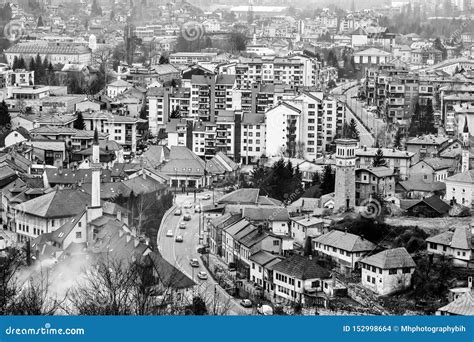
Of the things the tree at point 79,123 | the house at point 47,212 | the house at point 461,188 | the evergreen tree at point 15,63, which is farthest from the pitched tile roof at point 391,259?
the evergreen tree at point 15,63

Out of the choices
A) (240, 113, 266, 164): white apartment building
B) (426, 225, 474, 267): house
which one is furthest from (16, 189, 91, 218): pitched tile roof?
(240, 113, 266, 164): white apartment building

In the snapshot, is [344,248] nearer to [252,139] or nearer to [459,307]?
[459,307]

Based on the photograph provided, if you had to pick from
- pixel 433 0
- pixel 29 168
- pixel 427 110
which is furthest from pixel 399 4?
pixel 29 168

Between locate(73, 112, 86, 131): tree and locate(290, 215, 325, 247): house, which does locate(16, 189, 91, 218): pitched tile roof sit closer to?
locate(290, 215, 325, 247): house

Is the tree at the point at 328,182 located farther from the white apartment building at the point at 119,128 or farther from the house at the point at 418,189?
the white apartment building at the point at 119,128

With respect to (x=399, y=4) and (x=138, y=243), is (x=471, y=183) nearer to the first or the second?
(x=138, y=243)

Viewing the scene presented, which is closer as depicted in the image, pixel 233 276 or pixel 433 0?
pixel 233 276

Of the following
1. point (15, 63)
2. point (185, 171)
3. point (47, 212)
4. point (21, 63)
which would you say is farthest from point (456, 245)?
point (15, 63)
